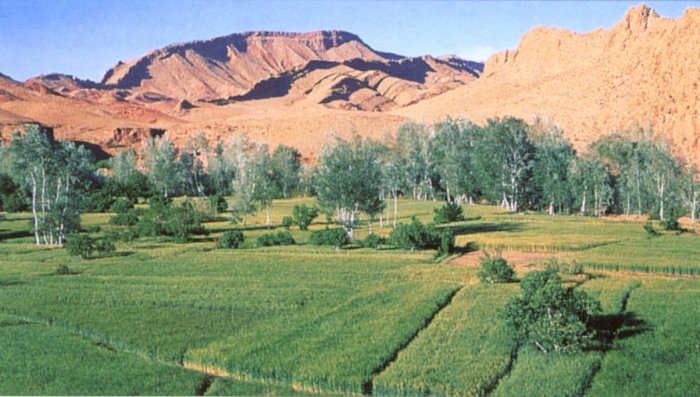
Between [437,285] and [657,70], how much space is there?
95947mm

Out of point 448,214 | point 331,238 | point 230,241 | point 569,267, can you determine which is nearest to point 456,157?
point 448,214

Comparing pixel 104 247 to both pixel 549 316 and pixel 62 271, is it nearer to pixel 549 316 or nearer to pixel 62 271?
pixel 62 271

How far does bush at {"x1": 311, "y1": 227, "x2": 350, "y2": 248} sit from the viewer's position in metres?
50.1

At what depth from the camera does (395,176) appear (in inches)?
3098

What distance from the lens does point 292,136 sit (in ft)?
513

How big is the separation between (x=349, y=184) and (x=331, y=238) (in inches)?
267

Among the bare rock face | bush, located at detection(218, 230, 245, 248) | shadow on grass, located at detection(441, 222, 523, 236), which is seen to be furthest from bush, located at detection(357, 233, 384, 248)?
the bare rock face

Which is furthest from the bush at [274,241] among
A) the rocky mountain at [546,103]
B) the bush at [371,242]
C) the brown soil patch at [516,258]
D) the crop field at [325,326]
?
the rocky mountain at [546,103]

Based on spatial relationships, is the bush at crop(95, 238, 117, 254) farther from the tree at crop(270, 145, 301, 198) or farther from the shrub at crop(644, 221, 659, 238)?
the tree at crop(270, 145, 301, 198)

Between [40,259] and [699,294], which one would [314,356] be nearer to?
[699,294]

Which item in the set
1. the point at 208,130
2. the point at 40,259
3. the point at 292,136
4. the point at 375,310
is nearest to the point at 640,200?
the point at 375,310

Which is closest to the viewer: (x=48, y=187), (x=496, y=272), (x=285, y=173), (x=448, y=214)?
(x=496, y=272)

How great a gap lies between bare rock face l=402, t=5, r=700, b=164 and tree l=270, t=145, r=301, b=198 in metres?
40.3

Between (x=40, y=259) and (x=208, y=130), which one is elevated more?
(x=208, y=130)
